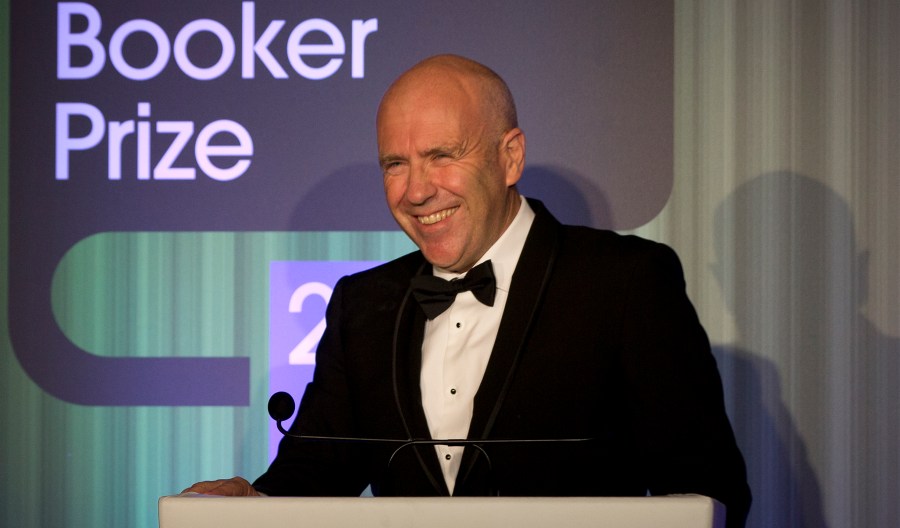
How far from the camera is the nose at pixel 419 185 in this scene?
192 centimetres

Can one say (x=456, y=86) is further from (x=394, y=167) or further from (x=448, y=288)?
(x=448, y=288)

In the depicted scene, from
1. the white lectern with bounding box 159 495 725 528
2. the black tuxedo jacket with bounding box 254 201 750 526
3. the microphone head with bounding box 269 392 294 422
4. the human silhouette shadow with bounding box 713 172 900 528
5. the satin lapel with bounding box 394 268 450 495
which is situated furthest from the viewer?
the human silhouette shadow with bounding box 713 172 900 528

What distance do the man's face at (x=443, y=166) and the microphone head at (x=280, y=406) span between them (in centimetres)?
56

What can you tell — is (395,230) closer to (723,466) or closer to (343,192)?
(343,192)

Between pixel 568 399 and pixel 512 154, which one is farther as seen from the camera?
pixel 512 154

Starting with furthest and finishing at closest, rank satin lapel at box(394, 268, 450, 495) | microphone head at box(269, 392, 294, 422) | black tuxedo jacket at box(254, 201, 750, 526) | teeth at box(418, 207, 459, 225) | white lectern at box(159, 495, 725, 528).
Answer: teeth at box(418, 207, 459, 225), satin lapel at box(394, 268, 450, 495), black tuxedo jacket at box(254, 201, 750, 526), microphone head at box(269, 392, 294, 422), white lectern at box(159, 495, 725, 528)

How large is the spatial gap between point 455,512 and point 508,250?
3.29ft

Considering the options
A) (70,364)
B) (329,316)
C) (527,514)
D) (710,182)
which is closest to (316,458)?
(329,316)

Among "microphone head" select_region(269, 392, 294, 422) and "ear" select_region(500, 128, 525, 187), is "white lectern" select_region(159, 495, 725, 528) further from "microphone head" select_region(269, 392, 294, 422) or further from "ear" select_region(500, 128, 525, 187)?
"ear" select_region(500, 128, 525, 187)

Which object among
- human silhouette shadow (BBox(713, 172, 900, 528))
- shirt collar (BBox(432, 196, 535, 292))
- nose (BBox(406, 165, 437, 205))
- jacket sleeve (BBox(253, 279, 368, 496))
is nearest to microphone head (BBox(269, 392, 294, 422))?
jacket sleeve (BBox(253, 279, 368, 496))

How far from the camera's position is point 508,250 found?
2064 mm

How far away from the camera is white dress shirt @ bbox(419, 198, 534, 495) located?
193cm

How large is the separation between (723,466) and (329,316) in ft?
2.99

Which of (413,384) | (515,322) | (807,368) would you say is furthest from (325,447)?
(807,368)
